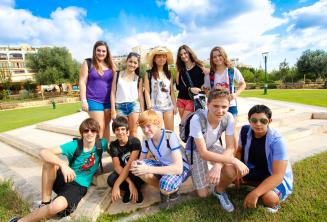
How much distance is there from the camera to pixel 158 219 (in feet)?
8.79

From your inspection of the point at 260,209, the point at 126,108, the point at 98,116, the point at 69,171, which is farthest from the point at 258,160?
the point at 98,116

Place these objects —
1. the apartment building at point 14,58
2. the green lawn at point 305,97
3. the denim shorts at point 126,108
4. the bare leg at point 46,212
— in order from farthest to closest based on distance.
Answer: the apartment building at point 14,58 < the green lawn at point 305,97 < the denim shorts at point 126,108 < the bare leg at point 46,212

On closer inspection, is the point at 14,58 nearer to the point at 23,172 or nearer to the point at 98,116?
the point at 23,172

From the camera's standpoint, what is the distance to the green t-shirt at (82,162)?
10.2ft

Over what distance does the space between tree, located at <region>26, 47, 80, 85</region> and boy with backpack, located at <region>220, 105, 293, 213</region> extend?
130 ft

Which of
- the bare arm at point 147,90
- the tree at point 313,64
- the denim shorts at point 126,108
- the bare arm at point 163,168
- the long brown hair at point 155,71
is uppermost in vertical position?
the tree at point 313,64

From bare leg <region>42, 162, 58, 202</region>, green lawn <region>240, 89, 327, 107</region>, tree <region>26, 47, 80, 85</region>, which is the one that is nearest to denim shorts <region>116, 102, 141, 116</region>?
bare leg <region>42, 162, 58, 202</region>

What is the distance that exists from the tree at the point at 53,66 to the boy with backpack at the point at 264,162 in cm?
3950

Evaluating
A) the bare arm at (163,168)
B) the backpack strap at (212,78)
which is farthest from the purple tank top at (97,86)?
the backpack strap at (212,78)

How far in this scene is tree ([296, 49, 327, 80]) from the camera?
119ft

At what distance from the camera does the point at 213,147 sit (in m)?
3.25

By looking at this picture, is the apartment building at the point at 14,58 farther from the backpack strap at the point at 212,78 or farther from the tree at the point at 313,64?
the backpack strap at the point at 212,78

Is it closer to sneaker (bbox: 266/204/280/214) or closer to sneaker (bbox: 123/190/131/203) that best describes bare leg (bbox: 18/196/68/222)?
sneaker (bbox: 123/190/131/203)

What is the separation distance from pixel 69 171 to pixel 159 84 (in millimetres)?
2084
